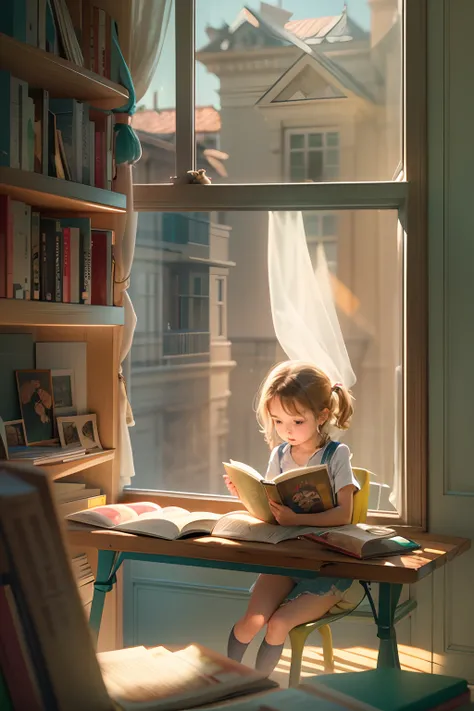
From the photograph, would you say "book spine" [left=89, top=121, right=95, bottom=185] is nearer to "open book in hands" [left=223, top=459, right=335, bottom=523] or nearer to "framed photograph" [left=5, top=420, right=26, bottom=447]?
"framed photograph" [left=5, top=420, right=26, bottom=447]

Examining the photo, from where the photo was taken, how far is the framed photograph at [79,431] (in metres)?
2.86

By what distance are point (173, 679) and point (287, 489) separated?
1.25m

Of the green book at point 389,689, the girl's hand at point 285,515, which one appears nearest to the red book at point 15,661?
the green book at point 389,689

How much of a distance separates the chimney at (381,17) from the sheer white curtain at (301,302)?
64cm

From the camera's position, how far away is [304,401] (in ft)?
8.51

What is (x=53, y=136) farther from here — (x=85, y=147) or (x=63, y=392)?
(x=63, y=392)

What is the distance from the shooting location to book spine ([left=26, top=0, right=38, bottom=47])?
244 centimetres

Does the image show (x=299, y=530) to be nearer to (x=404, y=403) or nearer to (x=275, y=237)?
(x=404, y=403)

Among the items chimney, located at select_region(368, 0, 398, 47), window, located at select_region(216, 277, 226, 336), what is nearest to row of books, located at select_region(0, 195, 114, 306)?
window, located at select_region(216, 277, 226, 336)

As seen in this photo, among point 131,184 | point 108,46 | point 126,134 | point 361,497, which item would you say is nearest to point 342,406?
point 361,497

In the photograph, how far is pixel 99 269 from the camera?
286 centimetres

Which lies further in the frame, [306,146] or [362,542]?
[306,146]

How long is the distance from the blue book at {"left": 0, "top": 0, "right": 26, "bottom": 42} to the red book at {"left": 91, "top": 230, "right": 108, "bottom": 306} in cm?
69

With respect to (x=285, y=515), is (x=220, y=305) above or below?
above
